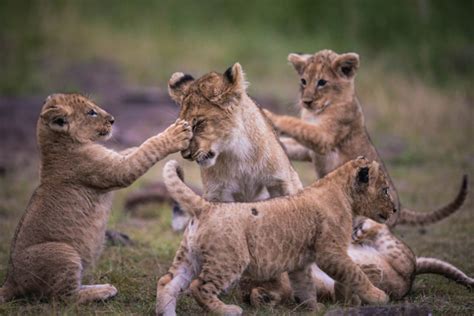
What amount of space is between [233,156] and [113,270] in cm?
159

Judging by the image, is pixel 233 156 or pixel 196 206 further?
pixel 233 156

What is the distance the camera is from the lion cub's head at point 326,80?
8.09m

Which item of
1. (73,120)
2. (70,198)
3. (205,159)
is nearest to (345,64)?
(205,159)

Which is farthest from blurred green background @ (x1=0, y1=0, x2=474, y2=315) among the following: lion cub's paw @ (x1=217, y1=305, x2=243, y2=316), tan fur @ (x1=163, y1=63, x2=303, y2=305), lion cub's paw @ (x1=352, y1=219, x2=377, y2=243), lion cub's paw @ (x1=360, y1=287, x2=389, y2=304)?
lion cub's paw @ (x1=217, y1=305, x2=243, y2=316)

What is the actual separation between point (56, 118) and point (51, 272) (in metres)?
1.14

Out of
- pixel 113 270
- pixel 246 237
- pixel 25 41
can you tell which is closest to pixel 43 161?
pixel 113 270

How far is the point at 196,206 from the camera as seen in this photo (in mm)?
5559

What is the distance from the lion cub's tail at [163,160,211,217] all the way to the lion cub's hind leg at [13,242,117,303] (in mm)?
895

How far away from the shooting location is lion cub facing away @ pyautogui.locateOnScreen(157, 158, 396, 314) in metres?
5.36

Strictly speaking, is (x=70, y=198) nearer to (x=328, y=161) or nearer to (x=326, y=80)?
(x=328, y=161)

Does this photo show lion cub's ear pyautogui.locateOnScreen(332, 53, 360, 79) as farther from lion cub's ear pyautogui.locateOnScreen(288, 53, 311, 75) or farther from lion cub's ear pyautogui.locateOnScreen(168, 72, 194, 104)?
lion cub's ear pyautogui.locateOnScreen(168, 72, 194, 104)

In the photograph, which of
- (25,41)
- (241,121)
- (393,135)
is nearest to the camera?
(241,121)

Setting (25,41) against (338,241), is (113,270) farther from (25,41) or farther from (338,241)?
(25,41)

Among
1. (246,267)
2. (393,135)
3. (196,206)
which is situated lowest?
(393,135)
